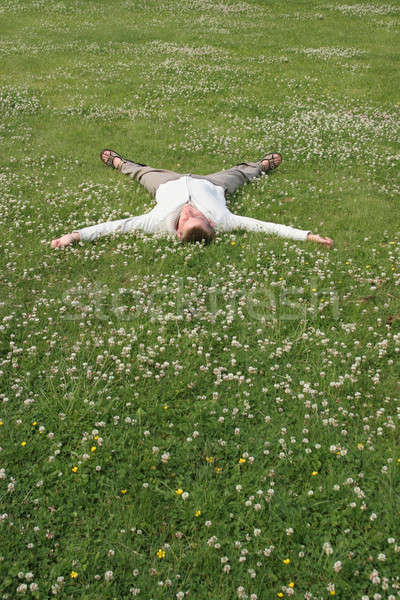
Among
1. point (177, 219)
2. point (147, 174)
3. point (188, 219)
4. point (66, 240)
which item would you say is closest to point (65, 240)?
point (66, 240)

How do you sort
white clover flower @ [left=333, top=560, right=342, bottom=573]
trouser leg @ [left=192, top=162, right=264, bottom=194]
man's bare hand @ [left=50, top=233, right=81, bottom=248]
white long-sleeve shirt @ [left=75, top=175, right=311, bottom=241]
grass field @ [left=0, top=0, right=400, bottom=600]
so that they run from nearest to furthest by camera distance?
white clover flower @ [left=333, top=560, right=342, bottom=573] → grass field @ [left=0, top=0, right=400, bottom=600] → man's bare hand @ [left=50, top=233, right=81, bottom=248] → white long-sleeve shirt @ [left=75, top=175, right=311, bottom=241] → trouser leg @ [left=192, top=162, right=264, bottom=194]

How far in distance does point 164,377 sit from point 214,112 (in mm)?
11905

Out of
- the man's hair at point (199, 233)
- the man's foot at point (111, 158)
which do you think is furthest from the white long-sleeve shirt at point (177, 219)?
the man's foot at point (111, 158)

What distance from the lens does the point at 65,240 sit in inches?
317

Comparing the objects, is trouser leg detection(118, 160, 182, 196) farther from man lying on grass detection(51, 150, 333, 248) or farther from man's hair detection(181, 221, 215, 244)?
man's hair detection(181, 221, 215, 244)

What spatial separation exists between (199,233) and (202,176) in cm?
233

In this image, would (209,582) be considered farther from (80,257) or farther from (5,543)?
(80,257)

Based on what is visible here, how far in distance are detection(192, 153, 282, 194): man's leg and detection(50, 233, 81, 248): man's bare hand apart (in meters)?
2.90

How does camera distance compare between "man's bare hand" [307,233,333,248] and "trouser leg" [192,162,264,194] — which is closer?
"man's bare hand" [307,233,333,248]

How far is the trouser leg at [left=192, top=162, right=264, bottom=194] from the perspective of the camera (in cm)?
1007

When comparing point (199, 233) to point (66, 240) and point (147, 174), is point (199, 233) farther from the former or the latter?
point (147, 174)

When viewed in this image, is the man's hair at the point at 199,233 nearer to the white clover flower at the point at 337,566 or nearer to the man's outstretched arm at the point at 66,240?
the man's outstretched arm at the point at 66,240

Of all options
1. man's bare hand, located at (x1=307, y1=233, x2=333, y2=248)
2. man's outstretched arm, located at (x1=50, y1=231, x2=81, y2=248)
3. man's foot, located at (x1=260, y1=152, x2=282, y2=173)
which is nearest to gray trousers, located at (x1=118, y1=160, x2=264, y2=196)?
man's foot, located at (x1=260, y1=152, x2=282, y2=173)

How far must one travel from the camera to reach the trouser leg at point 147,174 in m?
9.87
